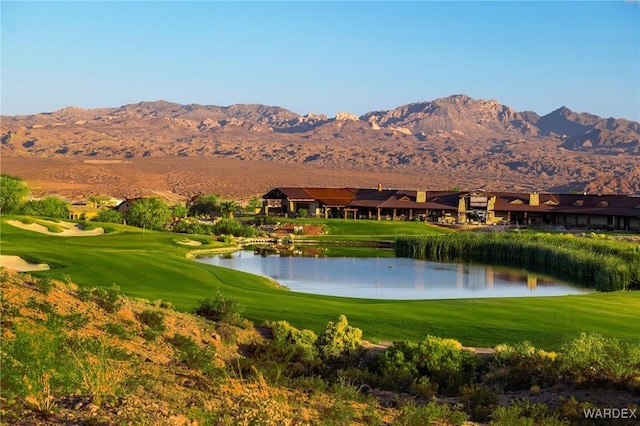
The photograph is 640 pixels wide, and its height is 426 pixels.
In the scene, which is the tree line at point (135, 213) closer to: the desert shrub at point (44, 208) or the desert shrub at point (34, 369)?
the desert shrub at point (44, 208)

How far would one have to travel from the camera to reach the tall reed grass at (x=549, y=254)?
39688 mm

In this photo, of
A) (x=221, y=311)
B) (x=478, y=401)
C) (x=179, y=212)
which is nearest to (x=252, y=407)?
(x=478, y=401)

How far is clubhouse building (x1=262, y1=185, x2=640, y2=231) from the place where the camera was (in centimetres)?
8194

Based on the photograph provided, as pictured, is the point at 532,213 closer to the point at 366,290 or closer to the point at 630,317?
the point at 366,290

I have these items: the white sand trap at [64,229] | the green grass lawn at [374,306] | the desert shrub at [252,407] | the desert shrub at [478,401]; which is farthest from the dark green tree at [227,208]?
the desert shrub at [252,407]

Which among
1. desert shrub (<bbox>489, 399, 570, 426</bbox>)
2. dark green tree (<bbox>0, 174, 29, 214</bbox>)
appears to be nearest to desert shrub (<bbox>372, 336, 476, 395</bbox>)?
desert shrub (<bbox>489, 399, 570, 426</bbox>)

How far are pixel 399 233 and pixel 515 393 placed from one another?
5615 centimetres

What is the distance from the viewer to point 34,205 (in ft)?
242

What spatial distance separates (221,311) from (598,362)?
936 cm

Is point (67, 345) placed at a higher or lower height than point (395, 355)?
higher

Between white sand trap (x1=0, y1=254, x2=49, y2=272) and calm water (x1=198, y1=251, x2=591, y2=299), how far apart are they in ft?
37.8

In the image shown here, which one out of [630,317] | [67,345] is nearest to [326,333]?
[67,345]

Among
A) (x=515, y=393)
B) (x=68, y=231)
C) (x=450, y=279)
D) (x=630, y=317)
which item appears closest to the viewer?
(x=515, y=393)

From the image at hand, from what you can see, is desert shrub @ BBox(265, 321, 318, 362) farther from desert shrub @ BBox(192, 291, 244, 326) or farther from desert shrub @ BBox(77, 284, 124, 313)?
desert shrub @ BBox(77, 284, 124, 313)
